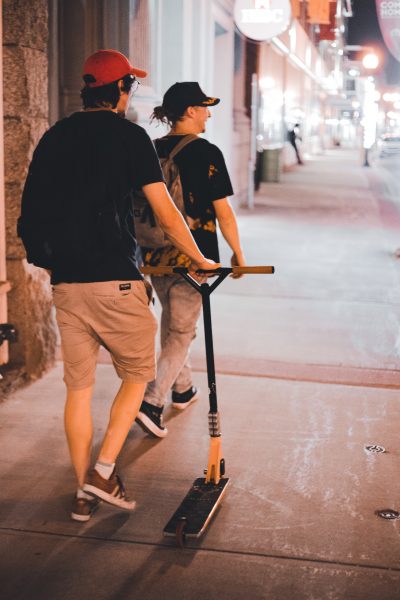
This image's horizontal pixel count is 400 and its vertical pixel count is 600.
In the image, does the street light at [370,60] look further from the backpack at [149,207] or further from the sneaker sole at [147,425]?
the sneaker sole at [147,425]

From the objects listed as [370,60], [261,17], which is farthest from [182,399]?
[370,60]

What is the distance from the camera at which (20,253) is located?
19.2 ft

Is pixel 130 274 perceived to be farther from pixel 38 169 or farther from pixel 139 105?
pixel 139 105

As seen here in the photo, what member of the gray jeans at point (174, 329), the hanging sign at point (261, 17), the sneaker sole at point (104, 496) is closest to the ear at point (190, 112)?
the gray jeans at point (174, 329)

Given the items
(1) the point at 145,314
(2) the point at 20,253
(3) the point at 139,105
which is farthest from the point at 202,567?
(3) the point at 139,105

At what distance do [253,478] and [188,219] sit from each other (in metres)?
1.48

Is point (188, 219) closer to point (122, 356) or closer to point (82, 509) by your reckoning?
point (122, 356)

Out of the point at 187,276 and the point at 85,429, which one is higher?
the point at 187,276

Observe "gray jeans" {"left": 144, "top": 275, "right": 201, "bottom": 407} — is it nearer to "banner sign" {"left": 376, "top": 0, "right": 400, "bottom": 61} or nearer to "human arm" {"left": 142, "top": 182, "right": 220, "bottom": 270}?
"human arm" {"left": 142, "top": 182, "right": 220, "bottom": 270}

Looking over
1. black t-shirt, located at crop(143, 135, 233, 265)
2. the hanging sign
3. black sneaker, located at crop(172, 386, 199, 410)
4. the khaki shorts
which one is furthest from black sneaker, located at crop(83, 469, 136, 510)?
the hanging sign

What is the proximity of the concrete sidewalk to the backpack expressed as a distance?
1167 millimetres

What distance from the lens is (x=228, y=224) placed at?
4855mm

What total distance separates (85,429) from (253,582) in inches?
41.3

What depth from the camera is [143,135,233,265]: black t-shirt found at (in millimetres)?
4750
